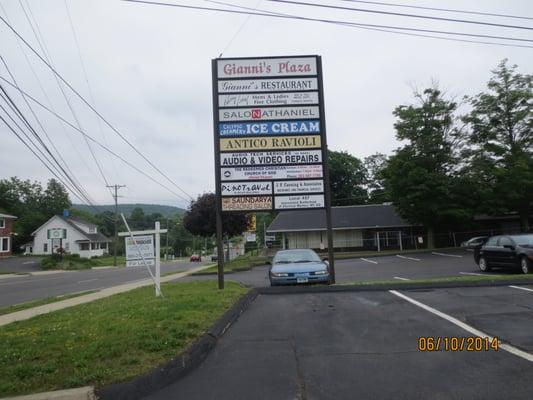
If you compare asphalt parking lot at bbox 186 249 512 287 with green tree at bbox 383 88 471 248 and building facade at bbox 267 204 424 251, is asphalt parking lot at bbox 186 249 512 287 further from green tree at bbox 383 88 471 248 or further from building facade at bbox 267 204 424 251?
building facade at bbox 267 204 424 251

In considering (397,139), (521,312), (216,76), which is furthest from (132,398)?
(397,139)

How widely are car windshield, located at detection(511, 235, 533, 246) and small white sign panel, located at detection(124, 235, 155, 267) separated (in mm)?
12336

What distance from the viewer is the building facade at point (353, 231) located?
42312mm

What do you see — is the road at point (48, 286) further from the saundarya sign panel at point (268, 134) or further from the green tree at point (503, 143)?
the green tree at point (503, 143)

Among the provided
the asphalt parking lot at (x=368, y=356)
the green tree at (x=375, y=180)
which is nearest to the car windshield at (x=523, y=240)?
the asphalt parking lot at (x=368, y=356)

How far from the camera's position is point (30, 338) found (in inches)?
254

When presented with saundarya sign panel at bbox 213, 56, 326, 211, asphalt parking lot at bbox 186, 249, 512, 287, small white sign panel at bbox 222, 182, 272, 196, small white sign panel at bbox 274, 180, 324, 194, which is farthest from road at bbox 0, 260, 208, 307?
small white sign panel at bbox 274, 180, 324, 194

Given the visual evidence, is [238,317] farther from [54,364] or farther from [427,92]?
[427,92]

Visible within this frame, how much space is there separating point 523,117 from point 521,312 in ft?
112

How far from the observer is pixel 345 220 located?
44.4 m

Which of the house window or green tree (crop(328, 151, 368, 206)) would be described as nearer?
the house window

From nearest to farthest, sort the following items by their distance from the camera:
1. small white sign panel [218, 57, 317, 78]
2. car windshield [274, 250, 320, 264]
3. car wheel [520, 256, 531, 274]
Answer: small white sign panel [218, 57, 317, 78] < car windshield [274, 250, 320, 264] < car wheel [520, 256, 531, 274]

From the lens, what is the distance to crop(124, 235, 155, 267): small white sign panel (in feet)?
34.2
